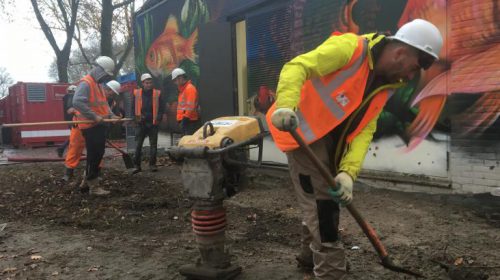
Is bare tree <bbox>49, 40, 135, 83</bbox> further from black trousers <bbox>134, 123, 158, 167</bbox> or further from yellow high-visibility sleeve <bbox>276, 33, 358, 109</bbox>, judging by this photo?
yellow high-visibility sleeve <bbox>276, 33, 358, 109</bbox>

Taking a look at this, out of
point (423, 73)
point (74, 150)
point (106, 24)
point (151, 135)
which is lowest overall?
point (74, 150)

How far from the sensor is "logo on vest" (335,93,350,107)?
→ 275 cm

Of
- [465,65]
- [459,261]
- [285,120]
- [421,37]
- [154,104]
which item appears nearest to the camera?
[285,120]

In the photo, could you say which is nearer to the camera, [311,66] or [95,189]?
[311,66]

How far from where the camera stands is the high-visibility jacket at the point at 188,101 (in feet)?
29.8

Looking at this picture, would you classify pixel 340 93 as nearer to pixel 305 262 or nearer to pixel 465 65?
pixel 305 262

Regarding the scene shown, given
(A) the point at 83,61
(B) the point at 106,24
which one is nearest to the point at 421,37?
(B) the point at 106,24

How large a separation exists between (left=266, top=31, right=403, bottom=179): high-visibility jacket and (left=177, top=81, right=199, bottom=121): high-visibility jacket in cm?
A: 637

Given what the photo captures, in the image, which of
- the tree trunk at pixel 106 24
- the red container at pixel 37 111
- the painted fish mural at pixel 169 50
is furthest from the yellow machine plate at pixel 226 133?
the tree trunk at pixel 106 24

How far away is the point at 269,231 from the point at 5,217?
3.37 m

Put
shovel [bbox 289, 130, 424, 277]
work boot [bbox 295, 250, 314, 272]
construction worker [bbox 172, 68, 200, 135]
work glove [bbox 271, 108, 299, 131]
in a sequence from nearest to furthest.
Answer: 1. work glove [bbox 271, 108, 299, 131]
2. shovel [bbox 289, 130, 424, 277]
3. work boot [bbox 295, 250, 314, 272]
4. construction worker [bbox 172, 68, 200, 135]

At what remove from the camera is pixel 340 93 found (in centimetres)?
275

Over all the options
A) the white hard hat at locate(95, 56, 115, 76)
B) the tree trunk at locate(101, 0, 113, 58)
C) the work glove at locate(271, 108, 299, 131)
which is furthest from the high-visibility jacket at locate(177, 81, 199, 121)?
the tree trunk at locate(101, 0, 113, 58)

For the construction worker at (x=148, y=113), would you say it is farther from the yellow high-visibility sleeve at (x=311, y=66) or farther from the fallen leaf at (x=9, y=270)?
the yellow high-visibility sleeve at (x=311, y=66)
